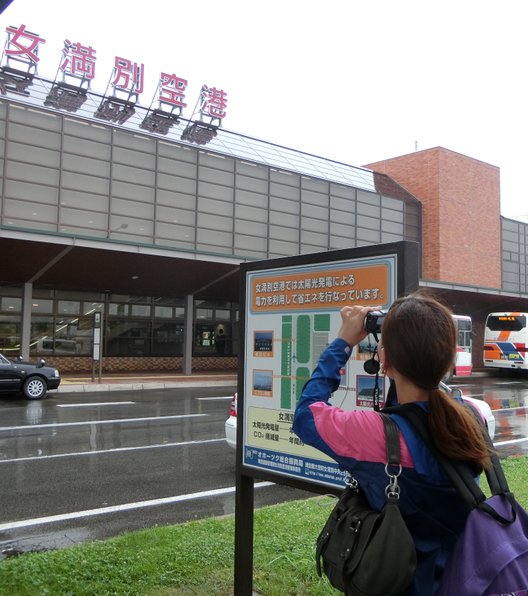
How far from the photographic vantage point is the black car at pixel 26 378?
15.5 metres

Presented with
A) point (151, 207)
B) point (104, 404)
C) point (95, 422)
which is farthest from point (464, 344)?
point (95, 422)

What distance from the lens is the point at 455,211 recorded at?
35875 mm

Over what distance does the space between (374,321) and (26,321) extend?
22.5m

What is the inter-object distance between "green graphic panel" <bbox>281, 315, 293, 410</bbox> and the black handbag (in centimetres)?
163

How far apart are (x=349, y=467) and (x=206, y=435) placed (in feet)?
30.3

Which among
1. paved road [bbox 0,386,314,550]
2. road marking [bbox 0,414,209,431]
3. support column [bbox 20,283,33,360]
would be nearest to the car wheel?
paved road [bbox 0,386,314,550]

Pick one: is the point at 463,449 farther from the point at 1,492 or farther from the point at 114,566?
the point at 1,492

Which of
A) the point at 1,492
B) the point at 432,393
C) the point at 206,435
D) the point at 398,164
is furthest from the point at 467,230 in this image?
the point at 432,393

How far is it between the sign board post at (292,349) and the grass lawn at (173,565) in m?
0.51

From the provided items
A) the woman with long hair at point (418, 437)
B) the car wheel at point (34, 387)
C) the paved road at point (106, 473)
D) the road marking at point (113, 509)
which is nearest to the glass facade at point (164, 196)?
the car wheel at point (34, 387)

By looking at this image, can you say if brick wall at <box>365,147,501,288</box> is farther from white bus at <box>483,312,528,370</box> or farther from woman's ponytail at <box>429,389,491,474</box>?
woman's ponytail at <box>429,389,491,474</box>

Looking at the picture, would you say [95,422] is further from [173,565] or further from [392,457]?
[392,457]

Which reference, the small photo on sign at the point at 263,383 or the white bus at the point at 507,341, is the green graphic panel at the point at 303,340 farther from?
the white bus at the point at 507,341

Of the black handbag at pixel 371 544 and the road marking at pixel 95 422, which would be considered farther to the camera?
the road marking at pixel 95 422
